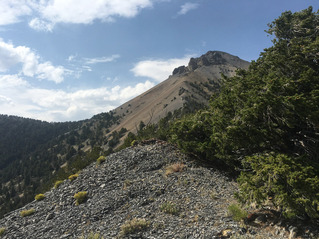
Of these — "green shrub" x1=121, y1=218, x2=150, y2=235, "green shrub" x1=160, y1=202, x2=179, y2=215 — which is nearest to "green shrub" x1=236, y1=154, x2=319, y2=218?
"green shrub" x1=160, y1=202, x2=179, y2=215

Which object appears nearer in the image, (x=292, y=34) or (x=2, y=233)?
(x=2, y=233)

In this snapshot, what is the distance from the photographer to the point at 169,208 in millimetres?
12172

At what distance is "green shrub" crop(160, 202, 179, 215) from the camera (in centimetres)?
1193

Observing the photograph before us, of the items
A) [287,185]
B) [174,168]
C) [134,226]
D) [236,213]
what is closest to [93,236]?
[134,226]

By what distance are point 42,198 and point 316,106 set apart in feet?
77.2

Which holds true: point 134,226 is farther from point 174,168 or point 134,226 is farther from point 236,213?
point 174,168

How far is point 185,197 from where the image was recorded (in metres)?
13.7

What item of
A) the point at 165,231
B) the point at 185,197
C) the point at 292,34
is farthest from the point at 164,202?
the point at 292,34

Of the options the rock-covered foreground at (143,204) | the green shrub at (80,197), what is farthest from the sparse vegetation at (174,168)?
the green shrub at (80,197)

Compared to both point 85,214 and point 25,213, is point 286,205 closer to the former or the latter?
point 85,214

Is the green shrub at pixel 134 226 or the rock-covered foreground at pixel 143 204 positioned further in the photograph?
the green shrub at pixel 134 226

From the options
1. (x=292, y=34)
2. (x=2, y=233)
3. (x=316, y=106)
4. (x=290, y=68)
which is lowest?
(x=2, y=233)

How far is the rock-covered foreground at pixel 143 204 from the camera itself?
34.1 feet

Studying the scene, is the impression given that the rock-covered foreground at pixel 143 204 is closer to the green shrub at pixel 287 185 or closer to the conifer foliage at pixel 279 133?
the green shrub at pixel 287 185
